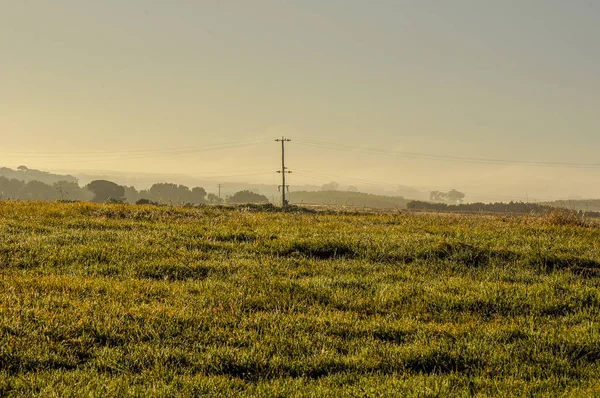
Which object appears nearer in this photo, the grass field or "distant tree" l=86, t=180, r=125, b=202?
the grass field

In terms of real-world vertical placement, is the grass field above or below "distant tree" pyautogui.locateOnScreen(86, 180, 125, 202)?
below

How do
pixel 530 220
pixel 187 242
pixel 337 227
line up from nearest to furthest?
1. pixel 187 242
2. pixel 337 227
3. pixel 530 220

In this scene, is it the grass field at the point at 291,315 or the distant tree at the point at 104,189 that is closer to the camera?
the grass field at the point at 291,315

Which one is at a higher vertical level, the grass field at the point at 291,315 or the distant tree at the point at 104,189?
the distant tree at the point at 104,189

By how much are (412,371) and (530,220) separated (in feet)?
79.0

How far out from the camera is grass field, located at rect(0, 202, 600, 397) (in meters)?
7.16

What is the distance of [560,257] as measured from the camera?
54.6 ft

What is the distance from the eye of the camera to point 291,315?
32.8 ft

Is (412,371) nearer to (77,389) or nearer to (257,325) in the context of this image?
(257,325)

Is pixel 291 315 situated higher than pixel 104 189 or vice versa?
pixel 104 189

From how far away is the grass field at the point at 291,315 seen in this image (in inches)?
282

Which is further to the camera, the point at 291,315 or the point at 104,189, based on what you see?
the point at 104,189

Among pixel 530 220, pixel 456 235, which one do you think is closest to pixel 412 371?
pixel 456 235

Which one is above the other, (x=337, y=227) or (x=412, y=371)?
(x=337, y=227)
